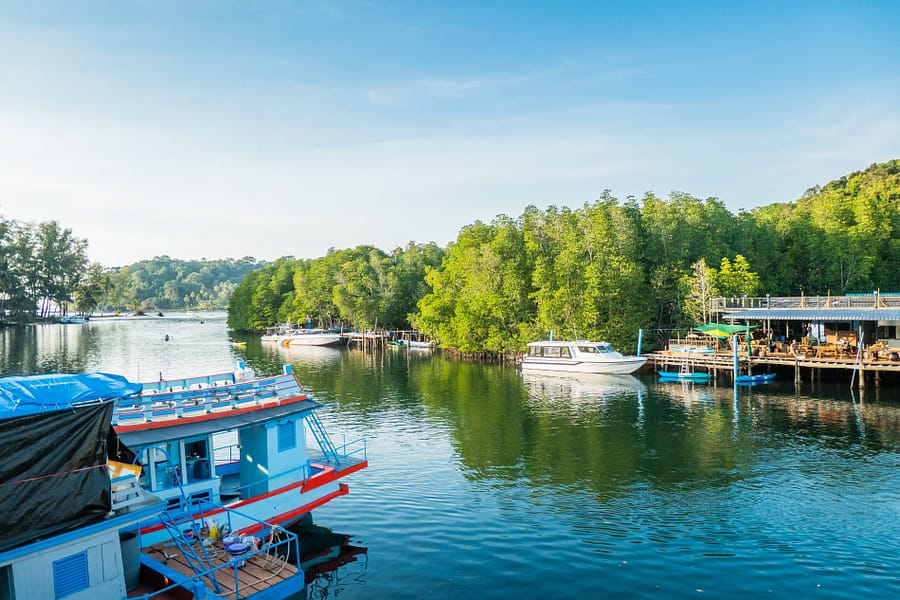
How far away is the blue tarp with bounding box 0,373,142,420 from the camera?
1348 centimetres

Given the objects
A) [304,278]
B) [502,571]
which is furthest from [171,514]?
[304,278]

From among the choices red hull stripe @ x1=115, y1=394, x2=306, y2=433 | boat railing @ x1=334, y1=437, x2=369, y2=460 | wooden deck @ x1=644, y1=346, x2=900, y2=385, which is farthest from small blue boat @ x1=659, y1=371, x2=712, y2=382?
red hull stripe @ x1=115, y1=394, x2=306, y2=433

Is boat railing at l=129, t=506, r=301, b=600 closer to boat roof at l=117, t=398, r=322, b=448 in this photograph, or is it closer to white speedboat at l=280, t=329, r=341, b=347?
boat roof at l=117, t=398, r=322, b=448

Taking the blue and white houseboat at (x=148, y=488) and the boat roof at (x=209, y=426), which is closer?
the blue and white houseboat at (x=148, y=488)

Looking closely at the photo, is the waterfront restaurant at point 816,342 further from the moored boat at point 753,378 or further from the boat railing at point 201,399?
the boat railing at point 201,399

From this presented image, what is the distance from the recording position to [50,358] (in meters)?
79.1

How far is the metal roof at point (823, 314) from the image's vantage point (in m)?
48.1

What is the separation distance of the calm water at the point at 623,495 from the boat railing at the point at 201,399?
579 centimetres

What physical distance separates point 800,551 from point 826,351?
39.7 meters

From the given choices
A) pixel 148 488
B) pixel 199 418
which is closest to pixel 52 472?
pixel 148 488

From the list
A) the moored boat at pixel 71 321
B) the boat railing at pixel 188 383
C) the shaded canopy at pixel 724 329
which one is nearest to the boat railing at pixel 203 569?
the boat railing at pixel 188 383

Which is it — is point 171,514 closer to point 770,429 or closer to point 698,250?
point 770,429

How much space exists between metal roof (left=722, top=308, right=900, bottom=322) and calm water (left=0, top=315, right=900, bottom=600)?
21.3 ft

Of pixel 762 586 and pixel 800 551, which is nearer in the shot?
pixel 762 586
